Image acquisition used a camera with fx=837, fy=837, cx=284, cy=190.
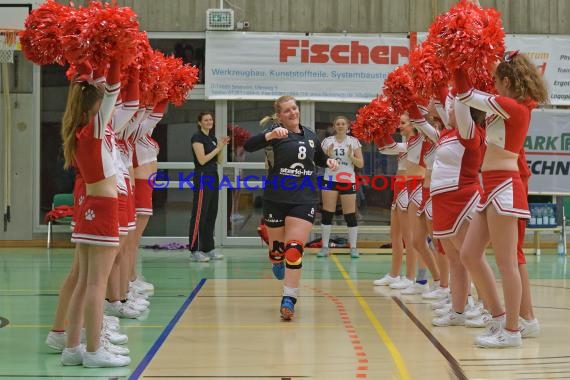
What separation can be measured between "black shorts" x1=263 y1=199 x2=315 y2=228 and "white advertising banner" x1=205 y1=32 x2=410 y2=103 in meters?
6.84

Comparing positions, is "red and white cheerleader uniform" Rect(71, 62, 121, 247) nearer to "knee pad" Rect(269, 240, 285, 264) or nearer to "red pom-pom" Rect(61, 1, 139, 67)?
"red pom-pom" Rect(61, 1, 139, 67)

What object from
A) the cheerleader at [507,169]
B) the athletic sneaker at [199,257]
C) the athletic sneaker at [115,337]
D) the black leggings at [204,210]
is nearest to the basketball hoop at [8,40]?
the black leggings at [204,210]

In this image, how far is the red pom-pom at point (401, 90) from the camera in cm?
687

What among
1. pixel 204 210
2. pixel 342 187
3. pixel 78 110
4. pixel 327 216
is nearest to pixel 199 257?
pixel 204 210

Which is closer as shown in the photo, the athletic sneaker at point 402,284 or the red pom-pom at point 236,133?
the athletic sneaker at point 402,284

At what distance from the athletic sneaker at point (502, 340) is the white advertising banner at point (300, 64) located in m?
8.30

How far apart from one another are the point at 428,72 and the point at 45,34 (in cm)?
247

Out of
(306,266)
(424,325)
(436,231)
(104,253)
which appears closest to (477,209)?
(436,231)

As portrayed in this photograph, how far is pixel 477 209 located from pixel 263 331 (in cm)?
169

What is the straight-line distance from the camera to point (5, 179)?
42.5 ft

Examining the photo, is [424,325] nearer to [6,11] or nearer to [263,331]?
[263,331]

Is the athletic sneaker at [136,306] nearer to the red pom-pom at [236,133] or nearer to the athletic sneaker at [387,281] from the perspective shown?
the athletic sneaker at [387,281]

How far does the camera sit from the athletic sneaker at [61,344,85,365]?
4.60 m

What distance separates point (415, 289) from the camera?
771 cm
